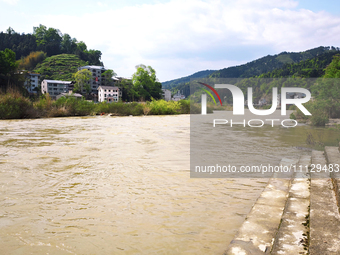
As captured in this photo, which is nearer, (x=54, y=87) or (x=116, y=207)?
(x=116, y=207)

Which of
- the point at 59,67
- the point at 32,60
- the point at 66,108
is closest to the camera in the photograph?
the point at 66,108

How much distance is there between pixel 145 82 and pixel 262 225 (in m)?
70.3

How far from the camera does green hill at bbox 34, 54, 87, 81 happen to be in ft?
306

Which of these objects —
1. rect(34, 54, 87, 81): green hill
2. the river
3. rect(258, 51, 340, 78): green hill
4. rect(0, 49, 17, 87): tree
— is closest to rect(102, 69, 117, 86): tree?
rect(34, 54, 87, 81): green hill

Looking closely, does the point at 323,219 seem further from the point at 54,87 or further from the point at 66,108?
the point at 54,87

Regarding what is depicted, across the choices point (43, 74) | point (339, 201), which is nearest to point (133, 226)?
point (339, 201)

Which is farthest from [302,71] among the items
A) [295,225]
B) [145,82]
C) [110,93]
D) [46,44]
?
[46,44]

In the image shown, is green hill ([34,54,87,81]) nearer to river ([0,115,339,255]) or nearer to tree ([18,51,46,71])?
tree ([18,51,46,71])

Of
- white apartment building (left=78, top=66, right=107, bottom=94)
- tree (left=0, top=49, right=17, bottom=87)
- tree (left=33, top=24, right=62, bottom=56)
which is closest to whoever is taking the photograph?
tree (left=0, top=49, right=17, bottom=87)

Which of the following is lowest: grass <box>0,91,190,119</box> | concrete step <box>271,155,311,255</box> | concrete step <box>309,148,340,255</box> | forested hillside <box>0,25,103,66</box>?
concrete step <box>271,155,311,255</box>

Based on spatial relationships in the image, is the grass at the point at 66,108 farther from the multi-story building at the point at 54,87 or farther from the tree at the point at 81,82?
the multi-story building at the point at 54,87

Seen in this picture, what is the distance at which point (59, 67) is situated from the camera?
3878 inches

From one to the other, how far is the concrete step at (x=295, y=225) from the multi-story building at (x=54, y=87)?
254 ft

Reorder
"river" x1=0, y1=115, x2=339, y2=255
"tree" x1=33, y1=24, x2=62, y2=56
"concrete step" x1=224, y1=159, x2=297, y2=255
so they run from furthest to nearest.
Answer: "tree" x1=33, y1=24, x2=62, y2=56 → "river" x1=0, y1=115, x2=339, y2=255 → "concrete step" x1=224, y1=159, x2=297, y2=255
